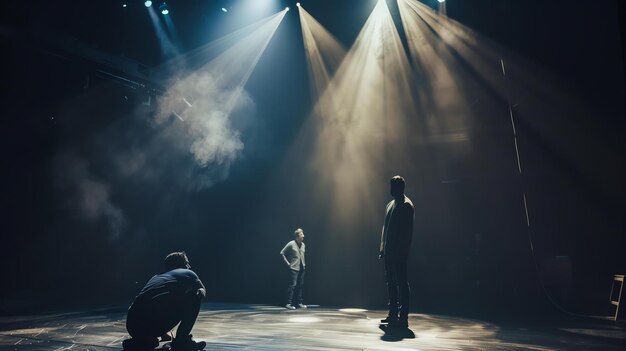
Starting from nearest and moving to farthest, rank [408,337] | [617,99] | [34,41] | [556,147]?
1. [408,337]
2. [34,41]
3. [617,99]
4. [556,147]

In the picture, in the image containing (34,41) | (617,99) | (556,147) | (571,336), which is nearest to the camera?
(571,336)

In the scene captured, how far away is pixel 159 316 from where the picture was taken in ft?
11.4

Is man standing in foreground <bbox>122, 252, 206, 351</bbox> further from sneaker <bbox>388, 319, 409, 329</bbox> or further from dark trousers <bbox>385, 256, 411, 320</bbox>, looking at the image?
sneaker <bbox>388, 319, 409, 329</bbox>

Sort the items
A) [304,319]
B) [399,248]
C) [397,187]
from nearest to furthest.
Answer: [399,248] < [397,187] < [304,319]

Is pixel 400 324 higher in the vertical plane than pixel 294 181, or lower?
lower

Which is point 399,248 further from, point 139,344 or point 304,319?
point 139,344

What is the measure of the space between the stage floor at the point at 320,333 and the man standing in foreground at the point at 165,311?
42cm

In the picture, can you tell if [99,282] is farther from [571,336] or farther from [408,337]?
[571,336]

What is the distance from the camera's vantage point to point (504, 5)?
878 cm

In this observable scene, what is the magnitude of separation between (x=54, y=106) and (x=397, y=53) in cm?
864

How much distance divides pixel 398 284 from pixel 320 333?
1099mm

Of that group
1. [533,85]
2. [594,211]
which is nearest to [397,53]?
[533,85]

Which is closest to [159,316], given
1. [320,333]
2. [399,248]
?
[320,333]

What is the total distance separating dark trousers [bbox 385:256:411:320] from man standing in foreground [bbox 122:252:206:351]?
2.23 meters
